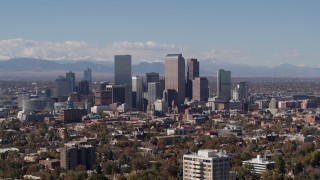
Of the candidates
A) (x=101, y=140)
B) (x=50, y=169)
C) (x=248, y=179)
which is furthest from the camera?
(x=101, y=140)

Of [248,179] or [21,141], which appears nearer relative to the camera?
[248,179]

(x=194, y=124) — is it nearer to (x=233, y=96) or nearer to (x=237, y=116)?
(x=237, y=116)

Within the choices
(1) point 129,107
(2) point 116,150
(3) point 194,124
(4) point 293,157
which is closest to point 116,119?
(3) point 194,124

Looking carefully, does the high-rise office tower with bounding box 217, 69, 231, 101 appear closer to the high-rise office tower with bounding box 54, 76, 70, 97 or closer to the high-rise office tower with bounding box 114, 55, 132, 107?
the high-rise office tower with bounding box 114, 55, 132, 107

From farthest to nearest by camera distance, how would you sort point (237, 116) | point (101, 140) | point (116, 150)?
1. point (237, 116)
2. point (101, 140)
3. point (116, 150)

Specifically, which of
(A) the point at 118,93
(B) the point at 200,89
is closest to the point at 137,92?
(A) the point at 118,93

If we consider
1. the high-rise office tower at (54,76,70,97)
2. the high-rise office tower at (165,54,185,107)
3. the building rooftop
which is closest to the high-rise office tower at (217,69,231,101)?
the high-rise office tower at (165,54,185,107)
